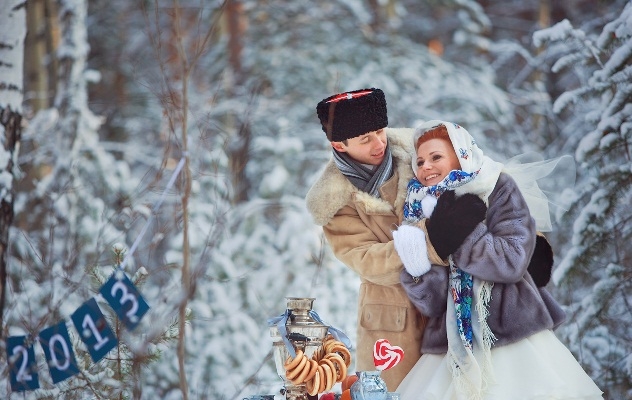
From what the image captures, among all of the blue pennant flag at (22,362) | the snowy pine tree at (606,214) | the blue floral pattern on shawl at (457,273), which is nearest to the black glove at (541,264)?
the blue floral pattern on shawl at (457,273)

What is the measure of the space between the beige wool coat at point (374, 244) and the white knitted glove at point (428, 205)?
18 centimetres

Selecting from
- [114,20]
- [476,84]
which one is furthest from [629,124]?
[114,20]

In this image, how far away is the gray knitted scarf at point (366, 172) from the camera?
348 cm

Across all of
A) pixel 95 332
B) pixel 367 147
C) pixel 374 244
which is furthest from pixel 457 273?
pixel 95 332

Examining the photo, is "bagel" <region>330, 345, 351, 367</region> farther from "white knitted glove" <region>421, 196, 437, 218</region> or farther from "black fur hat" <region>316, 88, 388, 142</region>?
"black fur hat" <region>316, 88, 388, 142</region>

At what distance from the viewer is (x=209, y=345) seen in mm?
6887

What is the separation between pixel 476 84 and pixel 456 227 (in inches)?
303

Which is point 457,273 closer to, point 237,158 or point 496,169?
point 496,169

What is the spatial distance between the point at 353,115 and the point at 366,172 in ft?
0.86

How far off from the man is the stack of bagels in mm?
347

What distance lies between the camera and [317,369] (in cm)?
303

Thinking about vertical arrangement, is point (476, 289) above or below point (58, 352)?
above

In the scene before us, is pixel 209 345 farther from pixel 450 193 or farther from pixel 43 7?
pixel 43 7

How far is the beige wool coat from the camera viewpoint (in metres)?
3.38
